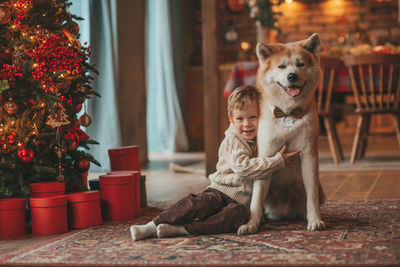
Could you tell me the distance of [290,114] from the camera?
233cm

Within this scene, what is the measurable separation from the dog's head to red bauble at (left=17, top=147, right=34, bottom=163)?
1148 millimetres

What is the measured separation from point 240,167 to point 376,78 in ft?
8.98

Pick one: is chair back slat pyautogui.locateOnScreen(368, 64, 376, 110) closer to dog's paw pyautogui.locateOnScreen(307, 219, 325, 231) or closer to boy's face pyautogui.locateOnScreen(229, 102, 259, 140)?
boy's face pyautogui.locateOnScreen(229, 102, 259, 140)

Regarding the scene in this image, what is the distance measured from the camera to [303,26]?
8406 millimetres

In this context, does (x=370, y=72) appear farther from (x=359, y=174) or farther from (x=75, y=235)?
(x=75, y=235)

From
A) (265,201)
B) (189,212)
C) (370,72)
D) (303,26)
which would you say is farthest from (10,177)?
(303,26)

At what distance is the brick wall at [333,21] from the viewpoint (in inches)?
319

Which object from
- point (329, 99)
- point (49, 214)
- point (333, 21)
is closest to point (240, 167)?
point (49, 214)

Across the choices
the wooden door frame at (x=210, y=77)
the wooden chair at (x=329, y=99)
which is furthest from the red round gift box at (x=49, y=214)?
the wooden chair at (x=329, y=99)

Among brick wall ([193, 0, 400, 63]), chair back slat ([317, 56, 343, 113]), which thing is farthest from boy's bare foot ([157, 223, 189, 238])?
brick wall ([193, 0, 400, 63])

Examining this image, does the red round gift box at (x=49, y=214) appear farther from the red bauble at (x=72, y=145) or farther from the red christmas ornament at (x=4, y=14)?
the red christmas ornament at (x=4, y=14)

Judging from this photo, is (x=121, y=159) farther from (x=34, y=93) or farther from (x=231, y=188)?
(x=231, y=188)

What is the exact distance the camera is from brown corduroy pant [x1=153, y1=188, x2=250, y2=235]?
2.27 metres

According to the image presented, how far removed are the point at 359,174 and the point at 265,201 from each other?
5.87ft
